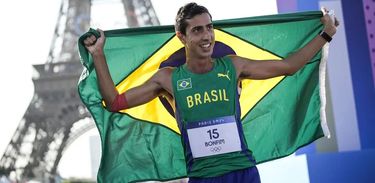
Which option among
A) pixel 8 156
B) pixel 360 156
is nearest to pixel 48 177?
pixel 8 156

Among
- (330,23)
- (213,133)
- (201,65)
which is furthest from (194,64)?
(330,23)

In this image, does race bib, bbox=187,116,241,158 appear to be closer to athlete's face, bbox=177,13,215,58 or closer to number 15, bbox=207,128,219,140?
number 15, bbox=207,128,219,140

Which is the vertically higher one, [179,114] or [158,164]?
[179,114]

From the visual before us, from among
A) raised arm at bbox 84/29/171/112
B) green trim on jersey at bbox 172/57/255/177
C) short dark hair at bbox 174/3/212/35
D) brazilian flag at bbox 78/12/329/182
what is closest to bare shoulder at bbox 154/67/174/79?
→ raised arm at bbox 84/29/171/112

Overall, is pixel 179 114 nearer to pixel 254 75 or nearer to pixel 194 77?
pixel 194 77

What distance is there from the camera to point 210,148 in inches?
134

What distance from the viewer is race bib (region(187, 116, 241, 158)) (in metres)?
3.41

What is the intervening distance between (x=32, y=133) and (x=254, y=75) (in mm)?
26587

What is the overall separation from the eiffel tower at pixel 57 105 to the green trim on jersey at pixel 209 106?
24.5 meters

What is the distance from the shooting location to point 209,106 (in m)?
3.44

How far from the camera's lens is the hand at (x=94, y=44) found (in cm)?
367

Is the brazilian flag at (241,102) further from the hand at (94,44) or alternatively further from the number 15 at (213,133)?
the number 15 at (213,133)

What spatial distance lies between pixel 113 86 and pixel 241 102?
3.96 ft

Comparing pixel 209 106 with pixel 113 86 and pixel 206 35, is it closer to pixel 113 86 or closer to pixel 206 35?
pixel 206 35
